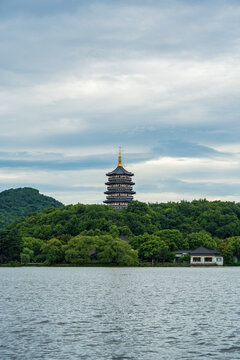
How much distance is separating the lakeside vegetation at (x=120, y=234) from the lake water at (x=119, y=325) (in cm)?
5085

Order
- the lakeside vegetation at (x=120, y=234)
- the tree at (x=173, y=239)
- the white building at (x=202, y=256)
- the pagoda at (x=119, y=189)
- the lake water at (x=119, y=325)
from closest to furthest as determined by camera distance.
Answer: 1. the lake water at (x=119, y=325)
2. the lakeside vegetation at (x=120, y=234)
3. the white building at (x=202, y=256)
4. the tree at (x=173, y=239)
5. the pagoda at (x=119, y=189)

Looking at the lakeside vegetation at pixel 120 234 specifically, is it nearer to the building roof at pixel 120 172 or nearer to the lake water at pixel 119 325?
the building roof at pixel 120 172

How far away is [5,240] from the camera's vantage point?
334 ft

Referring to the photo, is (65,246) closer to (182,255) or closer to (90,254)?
(90,254)

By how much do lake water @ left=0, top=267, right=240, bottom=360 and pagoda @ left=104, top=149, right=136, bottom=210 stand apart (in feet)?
399

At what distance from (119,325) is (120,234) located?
97.6 m

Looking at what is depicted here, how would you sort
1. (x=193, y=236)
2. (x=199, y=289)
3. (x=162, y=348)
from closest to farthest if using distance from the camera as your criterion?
(x=162, y=348) → (x=199, y=289) → (x=193, y=236)

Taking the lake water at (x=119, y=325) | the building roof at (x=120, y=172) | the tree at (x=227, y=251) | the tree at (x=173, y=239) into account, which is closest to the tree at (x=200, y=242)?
the tree at (x=173, y=239)

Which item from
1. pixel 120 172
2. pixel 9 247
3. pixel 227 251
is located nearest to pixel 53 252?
pixel 9 247

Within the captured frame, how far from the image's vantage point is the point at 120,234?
127 metres

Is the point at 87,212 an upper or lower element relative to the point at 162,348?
upper

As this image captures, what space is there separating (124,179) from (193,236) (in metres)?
52.5

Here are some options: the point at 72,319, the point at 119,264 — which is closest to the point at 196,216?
the point at 119,264

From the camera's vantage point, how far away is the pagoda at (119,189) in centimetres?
17150
